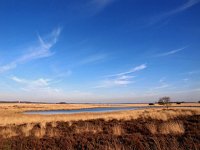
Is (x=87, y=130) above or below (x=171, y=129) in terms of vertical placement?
below

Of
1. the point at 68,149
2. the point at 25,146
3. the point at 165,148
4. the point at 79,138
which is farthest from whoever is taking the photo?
the point at 79,138

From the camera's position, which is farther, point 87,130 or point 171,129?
point 87,130

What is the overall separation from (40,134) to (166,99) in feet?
230

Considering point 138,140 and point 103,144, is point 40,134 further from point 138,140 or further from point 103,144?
point 138,140

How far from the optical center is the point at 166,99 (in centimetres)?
8144

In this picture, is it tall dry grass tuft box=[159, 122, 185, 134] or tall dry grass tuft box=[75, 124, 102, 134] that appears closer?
tall dry grass tuft box=[159, 122, 185, 134]

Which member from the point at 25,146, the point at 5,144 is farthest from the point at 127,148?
the point at 5,144

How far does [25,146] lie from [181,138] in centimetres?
840

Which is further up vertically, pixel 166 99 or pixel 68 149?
pixel 166 99

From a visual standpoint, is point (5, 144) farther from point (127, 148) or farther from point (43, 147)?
point (127, 148)

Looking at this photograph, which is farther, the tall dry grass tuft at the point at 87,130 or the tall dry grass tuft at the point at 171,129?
the tall dry grass tuft at the point at 87,130

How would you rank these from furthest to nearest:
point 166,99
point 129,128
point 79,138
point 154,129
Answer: point 166,99 < point 129,128 < point 154,129 < point 79,138

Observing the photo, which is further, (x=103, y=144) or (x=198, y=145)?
(x=103, y=144)

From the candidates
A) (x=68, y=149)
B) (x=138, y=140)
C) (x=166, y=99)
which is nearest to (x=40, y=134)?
(x=68, y=149)
